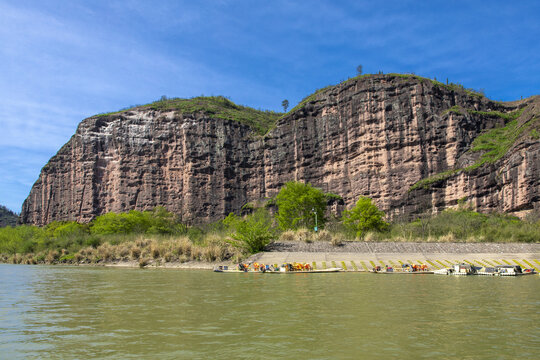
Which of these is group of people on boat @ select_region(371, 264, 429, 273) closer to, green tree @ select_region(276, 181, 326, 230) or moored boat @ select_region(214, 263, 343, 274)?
moored boat @ select_region(214, 263, 343, 274)

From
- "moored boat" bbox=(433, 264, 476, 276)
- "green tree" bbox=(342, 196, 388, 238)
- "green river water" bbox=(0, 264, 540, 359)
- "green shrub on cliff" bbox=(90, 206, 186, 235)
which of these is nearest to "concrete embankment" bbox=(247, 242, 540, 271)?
"moored boat" bbox=(433, 264, 476, 276)

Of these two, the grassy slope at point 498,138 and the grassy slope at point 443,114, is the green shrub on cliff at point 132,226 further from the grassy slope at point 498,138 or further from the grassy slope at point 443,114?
the grassy slope at point 498,138

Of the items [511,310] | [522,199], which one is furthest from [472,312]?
[522,199]

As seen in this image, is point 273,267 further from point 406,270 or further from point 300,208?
point 300,208

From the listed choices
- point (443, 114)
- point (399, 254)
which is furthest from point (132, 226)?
point (443, 114)

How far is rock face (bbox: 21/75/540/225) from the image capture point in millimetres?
60969

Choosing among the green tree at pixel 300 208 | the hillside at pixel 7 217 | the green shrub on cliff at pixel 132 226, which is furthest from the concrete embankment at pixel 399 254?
the hillside at pixel 7 217

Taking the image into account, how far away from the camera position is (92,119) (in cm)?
9362

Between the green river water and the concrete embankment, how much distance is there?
11.1 m

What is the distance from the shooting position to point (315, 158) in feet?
265

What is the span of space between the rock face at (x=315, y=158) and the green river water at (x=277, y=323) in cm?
4572

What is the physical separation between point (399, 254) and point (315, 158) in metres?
52.3

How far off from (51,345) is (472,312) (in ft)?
34.8

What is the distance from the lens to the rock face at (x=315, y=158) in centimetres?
6097
